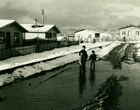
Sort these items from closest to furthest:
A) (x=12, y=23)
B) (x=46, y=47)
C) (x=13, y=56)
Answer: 1. (x=13, y=56)
2. (x=12, y=23)
3. (x=46, y=47)

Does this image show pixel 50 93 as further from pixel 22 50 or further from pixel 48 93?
pixel 22 50

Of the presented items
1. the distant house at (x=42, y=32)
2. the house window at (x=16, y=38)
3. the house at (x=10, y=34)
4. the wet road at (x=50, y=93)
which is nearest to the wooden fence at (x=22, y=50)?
the house at (x=10, y=34)

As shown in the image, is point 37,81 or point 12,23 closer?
point 37,81

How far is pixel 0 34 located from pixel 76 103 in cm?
1827

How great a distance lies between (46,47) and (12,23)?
18.4ft

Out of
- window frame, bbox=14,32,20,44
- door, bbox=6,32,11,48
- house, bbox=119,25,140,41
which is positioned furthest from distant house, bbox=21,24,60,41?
house, bbox=119,25,140,41

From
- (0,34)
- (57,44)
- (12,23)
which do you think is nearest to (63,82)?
(0,34)

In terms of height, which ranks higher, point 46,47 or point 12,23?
point 12,23

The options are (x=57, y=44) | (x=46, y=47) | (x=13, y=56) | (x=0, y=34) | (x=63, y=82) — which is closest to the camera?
(x=63, y=82)

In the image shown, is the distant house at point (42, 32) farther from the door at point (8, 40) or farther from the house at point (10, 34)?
the door at point (8, 40)

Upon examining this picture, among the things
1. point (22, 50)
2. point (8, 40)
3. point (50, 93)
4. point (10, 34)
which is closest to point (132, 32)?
point (10, 34)

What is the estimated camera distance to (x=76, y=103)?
6.34 metres

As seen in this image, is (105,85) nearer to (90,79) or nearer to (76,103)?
(90,79)

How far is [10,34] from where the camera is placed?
24641mm
